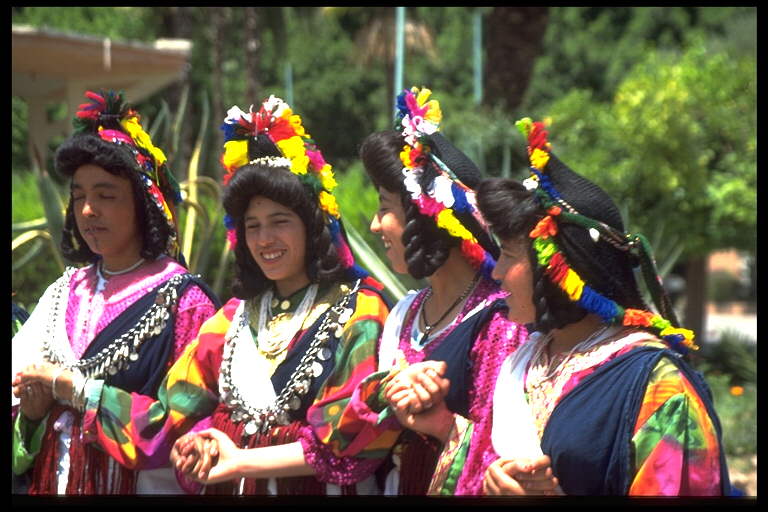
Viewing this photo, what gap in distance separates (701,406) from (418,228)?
96 cm

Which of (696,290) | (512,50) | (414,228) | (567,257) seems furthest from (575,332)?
(696,290)

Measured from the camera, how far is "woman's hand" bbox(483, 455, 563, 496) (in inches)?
105

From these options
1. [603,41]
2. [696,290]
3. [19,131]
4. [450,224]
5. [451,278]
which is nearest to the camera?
[450,224]

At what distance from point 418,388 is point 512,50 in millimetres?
10557

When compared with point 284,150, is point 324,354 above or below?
below

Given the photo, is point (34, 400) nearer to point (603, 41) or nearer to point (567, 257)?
point (567, 257)

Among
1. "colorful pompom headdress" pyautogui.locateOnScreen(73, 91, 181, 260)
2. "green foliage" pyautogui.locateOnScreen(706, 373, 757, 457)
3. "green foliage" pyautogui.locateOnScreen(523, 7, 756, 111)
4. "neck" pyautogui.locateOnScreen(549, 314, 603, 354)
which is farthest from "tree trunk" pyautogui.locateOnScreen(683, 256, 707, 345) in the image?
"neck" pyautogui.locateOnScreen(549, 314, 603, 354)

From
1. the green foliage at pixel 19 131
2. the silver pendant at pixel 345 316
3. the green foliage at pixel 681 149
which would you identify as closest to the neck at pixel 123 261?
the silver pendant at pixel 345 316

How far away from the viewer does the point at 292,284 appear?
3.49 meters

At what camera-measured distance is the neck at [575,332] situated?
2.82 m

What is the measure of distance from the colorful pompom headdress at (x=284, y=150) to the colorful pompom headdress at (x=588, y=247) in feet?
2.75

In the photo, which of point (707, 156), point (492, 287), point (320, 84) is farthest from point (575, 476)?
point (320, 84)

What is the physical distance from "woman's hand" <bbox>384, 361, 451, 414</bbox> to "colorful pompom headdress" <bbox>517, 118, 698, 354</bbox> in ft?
1.24

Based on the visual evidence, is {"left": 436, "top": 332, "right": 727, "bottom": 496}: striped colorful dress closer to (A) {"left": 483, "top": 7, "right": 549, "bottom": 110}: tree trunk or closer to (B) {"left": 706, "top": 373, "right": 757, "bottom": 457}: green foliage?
(B) {"left": 706, "top": 373, "right": 757, "bottom": 457}: green foliage
